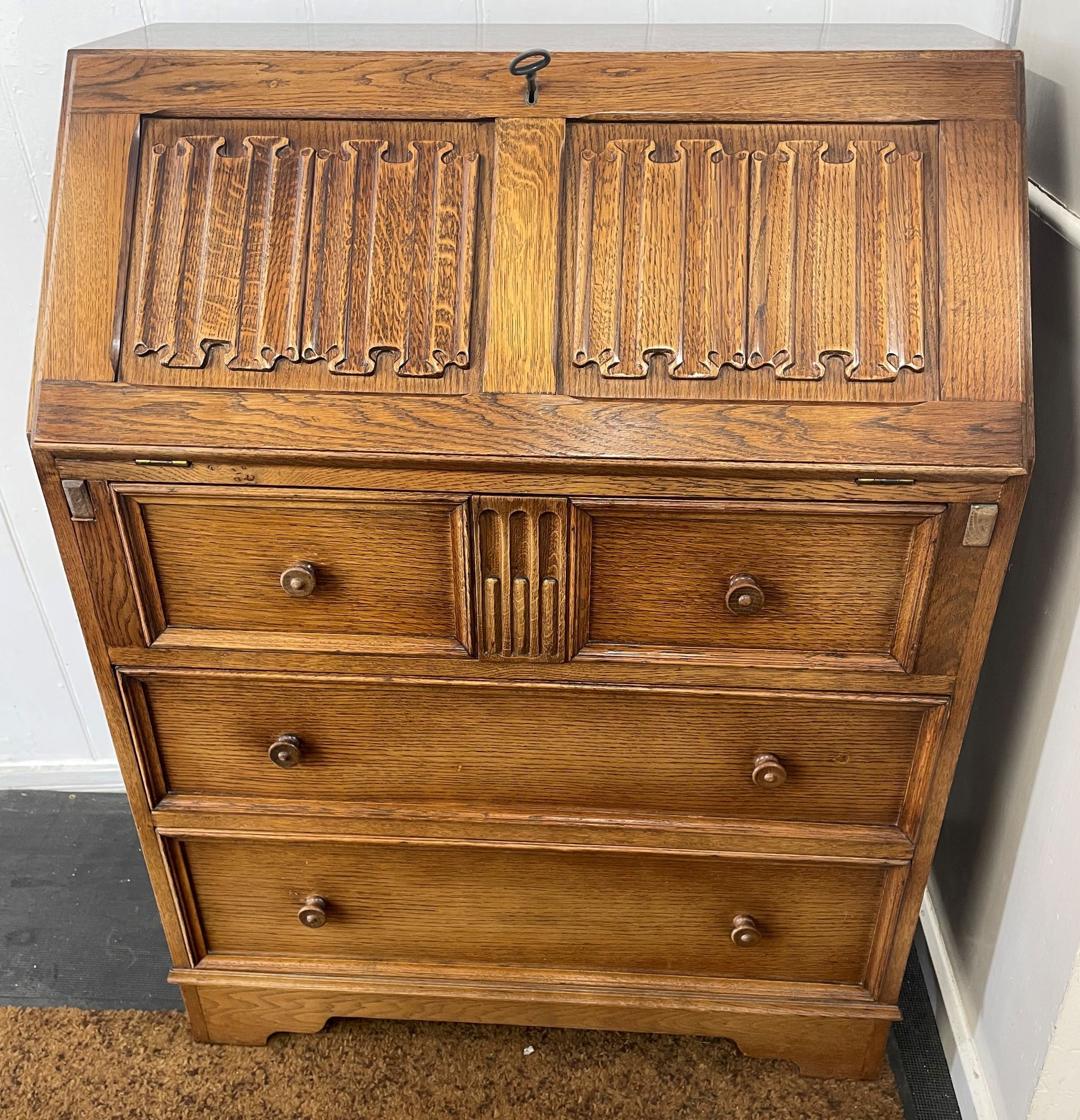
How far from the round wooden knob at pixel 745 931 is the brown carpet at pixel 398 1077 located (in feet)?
0.96

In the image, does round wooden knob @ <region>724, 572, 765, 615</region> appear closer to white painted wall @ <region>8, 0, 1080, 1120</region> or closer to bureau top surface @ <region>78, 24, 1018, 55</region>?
white painted wall @ <region>8, 0, 1080, 1120</region>

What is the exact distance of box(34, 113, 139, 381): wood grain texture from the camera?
3.56 feet

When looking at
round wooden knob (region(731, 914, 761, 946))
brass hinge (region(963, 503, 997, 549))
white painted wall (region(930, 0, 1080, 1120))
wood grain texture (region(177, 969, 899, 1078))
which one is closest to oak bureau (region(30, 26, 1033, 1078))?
brass hinge (region(963, 503, 997, 549))

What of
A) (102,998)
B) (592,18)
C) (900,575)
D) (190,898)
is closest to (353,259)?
(592,18)

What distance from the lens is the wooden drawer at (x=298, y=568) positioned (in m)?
1.11

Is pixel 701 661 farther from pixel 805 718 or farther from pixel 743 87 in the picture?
pixel 743 87

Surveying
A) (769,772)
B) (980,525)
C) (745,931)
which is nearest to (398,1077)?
(745,931)

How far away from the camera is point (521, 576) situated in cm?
113

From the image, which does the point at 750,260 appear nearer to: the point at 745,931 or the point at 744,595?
the point at 744,595

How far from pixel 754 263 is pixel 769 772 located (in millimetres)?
593

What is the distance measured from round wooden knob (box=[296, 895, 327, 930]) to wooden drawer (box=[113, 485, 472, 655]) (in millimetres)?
422

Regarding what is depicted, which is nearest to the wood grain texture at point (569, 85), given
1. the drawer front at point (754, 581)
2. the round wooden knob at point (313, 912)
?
the drawer front at point (754, 581)

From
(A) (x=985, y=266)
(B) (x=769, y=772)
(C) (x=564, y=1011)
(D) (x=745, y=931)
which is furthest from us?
(C) (x=564, y=1011)

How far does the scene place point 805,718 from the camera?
1.21 meters
